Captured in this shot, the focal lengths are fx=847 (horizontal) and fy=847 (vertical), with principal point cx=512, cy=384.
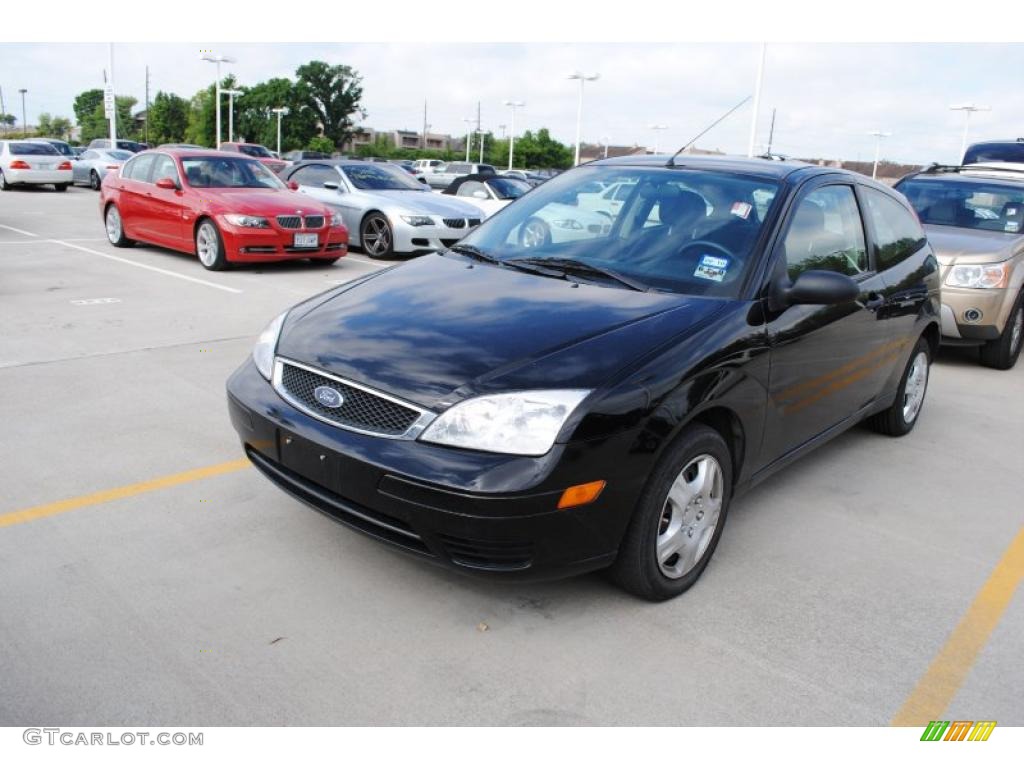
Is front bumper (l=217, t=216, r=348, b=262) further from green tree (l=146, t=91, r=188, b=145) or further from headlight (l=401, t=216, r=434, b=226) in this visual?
green tree (l=146, t=91, r=188, b=145)

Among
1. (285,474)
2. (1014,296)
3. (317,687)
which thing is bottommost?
(317,687)

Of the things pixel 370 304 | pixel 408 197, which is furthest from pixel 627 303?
pixel 408 197

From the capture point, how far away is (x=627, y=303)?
329 cm

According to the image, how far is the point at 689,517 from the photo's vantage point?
124 inches

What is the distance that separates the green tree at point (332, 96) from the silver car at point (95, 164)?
58695 millimetres

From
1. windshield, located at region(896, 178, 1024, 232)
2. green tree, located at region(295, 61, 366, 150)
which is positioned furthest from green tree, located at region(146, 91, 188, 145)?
windshield, located at region(896, 178, 1024, 232)

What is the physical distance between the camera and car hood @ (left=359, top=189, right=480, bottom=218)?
12344 millimetres

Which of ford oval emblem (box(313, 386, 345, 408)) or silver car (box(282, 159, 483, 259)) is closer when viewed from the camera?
ford oval emblem (box(313, 386, 345, 408))

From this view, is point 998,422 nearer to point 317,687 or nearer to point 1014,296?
point 1014,296

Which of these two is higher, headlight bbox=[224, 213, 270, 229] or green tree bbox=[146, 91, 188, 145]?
green tree bbox=[146, 91, 188, 145]

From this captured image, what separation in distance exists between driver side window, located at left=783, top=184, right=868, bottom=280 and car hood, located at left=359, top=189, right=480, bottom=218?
8.57m

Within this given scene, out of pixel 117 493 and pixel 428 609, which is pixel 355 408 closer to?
pixel 428 609

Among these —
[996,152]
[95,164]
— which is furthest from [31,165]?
[996,152]

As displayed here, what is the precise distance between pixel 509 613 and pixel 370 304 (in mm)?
1369
